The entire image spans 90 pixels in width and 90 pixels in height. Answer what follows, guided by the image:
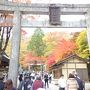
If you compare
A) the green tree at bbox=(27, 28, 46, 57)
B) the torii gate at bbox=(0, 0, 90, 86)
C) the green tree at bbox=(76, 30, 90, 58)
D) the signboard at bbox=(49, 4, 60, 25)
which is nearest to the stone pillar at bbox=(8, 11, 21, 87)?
the torii gate at bbox=(0, 0, 90, 86)

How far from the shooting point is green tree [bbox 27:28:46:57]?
2221 inches

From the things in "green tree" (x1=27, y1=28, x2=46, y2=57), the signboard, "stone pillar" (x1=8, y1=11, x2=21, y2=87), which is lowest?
"stone pillar" (x1=8, y1=11, x2=21, y2=87)

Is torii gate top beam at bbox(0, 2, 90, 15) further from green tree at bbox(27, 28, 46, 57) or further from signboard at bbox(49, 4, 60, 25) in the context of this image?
green tree at bbox(27, 28, 46, 57)

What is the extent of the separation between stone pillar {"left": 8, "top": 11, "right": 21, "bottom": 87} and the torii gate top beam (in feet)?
1.13

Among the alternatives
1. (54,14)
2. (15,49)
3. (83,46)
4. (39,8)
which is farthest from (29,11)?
(83,46)

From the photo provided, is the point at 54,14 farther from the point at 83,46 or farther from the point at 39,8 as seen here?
the point at 83,46

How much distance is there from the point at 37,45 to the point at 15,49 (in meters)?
45.5

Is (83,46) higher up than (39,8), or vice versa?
(83,46)

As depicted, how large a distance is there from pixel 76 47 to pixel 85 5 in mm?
18735

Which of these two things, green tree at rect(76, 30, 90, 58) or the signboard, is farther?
green tree at rect(76, 30, 90, 58)

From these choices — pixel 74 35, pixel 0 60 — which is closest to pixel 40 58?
pixel 74 35

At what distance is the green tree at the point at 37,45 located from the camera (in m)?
56.4

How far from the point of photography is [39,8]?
13469 mm

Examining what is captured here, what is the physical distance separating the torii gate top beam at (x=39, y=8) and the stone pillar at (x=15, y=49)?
13.6 inches
